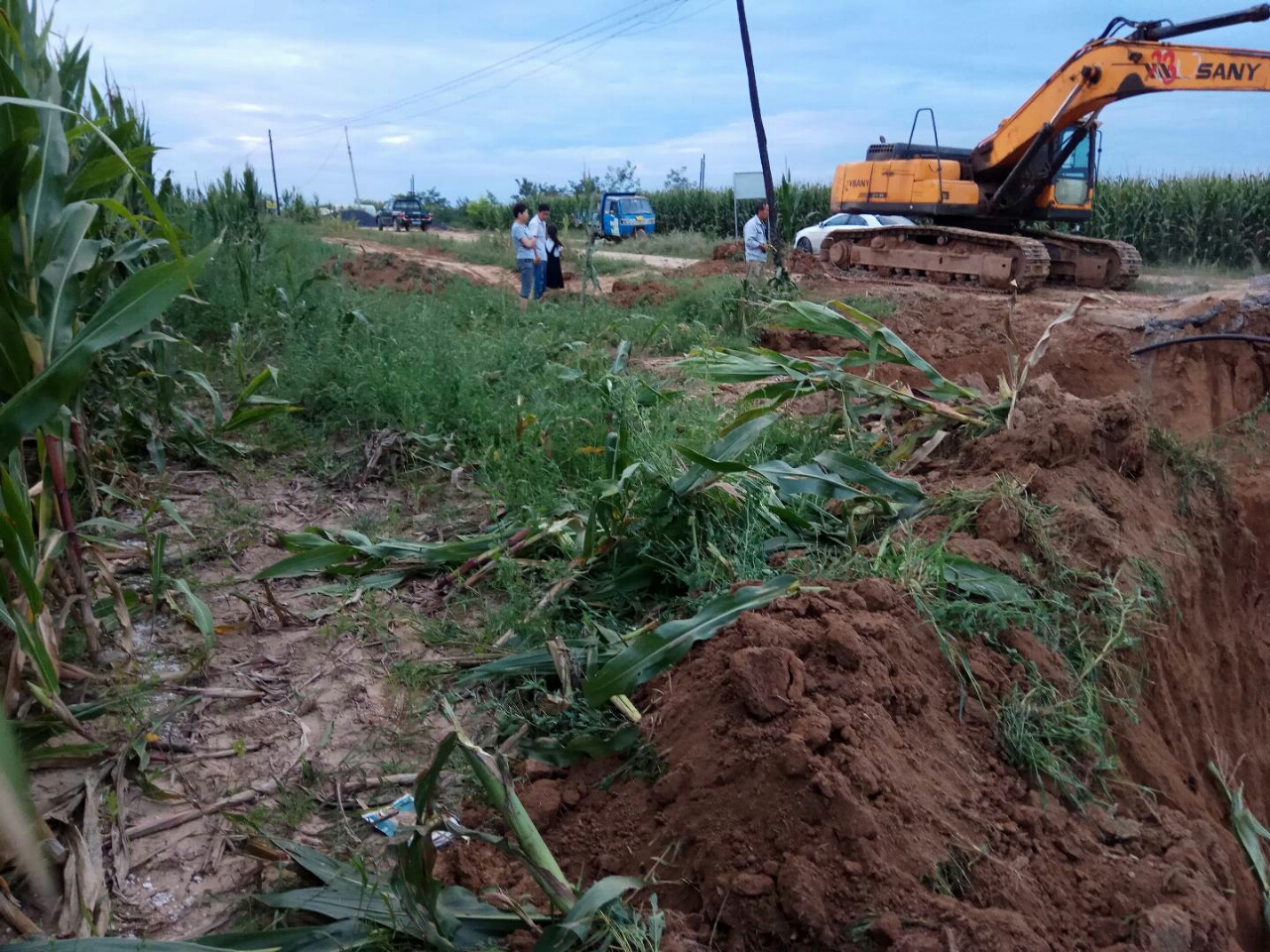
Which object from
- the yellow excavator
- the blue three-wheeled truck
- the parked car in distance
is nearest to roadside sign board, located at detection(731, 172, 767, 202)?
the yellow excavator

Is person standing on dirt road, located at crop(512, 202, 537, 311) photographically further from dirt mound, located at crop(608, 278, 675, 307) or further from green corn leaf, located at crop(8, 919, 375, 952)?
green corn leaf, located at crop(8, 919, 375, 952)

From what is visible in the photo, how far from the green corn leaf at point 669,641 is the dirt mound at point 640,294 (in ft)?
28.7

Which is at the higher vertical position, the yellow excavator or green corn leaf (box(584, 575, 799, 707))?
the yellow excavator

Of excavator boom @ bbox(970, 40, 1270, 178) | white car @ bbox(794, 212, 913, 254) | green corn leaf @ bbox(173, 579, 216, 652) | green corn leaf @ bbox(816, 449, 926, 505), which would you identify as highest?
excavator boom @ bbox(970, 40, 1270, 178)

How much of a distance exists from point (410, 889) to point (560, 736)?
2.43 feet

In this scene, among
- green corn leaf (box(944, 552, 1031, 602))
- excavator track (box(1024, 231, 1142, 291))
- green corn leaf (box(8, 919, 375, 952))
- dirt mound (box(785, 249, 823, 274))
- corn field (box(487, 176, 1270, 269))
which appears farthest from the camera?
corn field (box(487, 176, 1270, 269))

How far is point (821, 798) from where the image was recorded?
2.08 m

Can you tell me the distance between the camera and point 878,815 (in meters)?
2.06

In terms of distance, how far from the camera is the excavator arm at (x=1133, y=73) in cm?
1214

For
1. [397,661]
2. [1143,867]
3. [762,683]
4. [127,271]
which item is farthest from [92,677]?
[1143,867]

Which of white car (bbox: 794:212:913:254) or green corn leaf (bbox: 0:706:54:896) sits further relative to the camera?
white car (bbox: 794:212:913:254)

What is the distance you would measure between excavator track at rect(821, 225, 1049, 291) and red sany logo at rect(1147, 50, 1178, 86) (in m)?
2.58

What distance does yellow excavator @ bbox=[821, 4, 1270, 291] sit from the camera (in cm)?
1266

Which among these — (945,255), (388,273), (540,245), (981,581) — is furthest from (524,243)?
(981,581)
